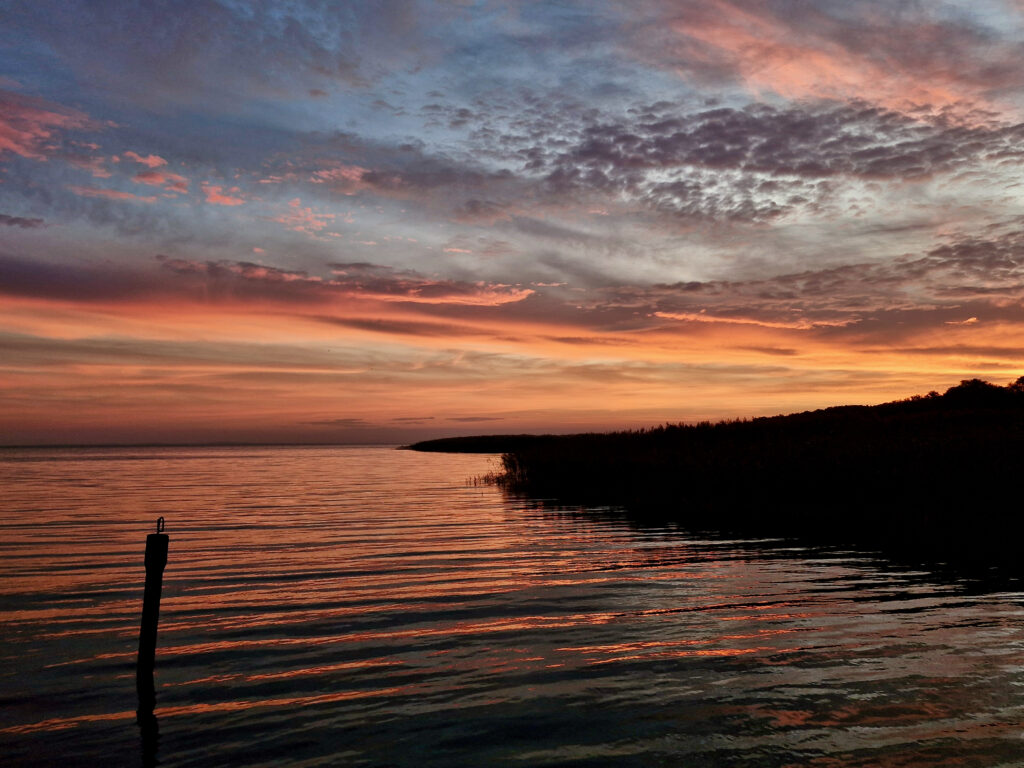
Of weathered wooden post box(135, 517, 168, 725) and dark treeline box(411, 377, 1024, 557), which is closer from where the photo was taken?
weathered wooden post box(135, 517, 168, 725)

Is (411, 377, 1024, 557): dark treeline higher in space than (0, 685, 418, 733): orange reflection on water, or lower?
higher

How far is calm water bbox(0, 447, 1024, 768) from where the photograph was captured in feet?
26.9

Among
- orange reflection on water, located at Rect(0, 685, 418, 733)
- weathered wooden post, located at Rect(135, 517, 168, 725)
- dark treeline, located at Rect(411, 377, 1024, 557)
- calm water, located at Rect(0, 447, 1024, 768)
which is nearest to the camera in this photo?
calm water, located at Rect(0, 447, 1024, 768)

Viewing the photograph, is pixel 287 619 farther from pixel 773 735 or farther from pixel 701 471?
pixel 701 471

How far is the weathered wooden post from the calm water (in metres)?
0.21

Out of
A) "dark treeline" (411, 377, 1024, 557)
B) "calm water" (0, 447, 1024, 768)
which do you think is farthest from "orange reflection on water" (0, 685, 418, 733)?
"dark treeline" (411, 377, 1024, 557)

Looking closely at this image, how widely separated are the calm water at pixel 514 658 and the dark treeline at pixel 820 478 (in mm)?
5136

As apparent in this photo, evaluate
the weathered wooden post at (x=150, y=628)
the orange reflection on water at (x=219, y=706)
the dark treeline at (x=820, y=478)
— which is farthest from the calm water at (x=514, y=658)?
the dark treeline at (x=820, y=478)

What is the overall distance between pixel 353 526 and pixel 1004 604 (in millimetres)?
21218

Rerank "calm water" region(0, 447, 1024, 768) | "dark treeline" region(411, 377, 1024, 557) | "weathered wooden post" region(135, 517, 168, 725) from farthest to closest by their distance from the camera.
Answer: "dark treeline" region(411, 377, 1024, 557)
"weathered wooden post" region(135, 517, 168, 725)
"calm water" region(0, 447, 1024, 768)

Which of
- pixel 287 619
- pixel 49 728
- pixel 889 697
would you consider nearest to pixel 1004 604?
pixel 889 697

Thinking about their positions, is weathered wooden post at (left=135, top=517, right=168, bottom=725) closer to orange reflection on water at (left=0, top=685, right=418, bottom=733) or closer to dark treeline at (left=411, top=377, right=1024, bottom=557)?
orange reflection on water at (left=0, top=685, right=418, bottom=733)


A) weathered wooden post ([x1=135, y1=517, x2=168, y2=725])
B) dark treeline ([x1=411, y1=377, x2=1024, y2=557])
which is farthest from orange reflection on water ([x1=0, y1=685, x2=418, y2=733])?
dark treeline ([x1=411, y1=377, x2=1024, y2=557])

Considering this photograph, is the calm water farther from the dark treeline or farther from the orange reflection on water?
the dark treeline
